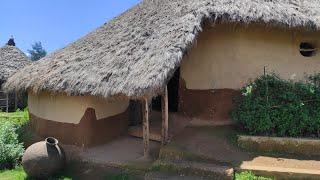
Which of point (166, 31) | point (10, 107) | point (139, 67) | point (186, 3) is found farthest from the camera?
point (10, 107)

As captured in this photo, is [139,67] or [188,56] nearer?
[139,67]

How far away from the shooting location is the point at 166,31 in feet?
29.4

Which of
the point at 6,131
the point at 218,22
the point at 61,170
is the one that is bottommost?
the point at 61,170

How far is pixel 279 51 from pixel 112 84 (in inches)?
178

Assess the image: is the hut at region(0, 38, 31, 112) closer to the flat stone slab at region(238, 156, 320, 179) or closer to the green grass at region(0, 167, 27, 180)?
the green grass at region(0, 167, 27, 180)

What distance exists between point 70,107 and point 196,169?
12.6 ft

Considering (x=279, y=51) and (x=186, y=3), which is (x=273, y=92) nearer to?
(x=279, y=51)

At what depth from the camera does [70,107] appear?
9859mm

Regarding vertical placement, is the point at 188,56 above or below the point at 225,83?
above

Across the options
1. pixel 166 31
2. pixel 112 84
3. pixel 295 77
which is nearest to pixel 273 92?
pixel 295 77

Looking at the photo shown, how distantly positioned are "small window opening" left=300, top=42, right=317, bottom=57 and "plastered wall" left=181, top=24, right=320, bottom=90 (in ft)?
0.48

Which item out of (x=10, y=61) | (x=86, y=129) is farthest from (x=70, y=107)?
(x=10, y=61)

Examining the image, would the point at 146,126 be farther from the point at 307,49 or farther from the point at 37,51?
the point at 37,51

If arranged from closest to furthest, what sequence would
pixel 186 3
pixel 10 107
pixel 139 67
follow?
pixel 139 67
pixel 186 3
pixel 10 107
